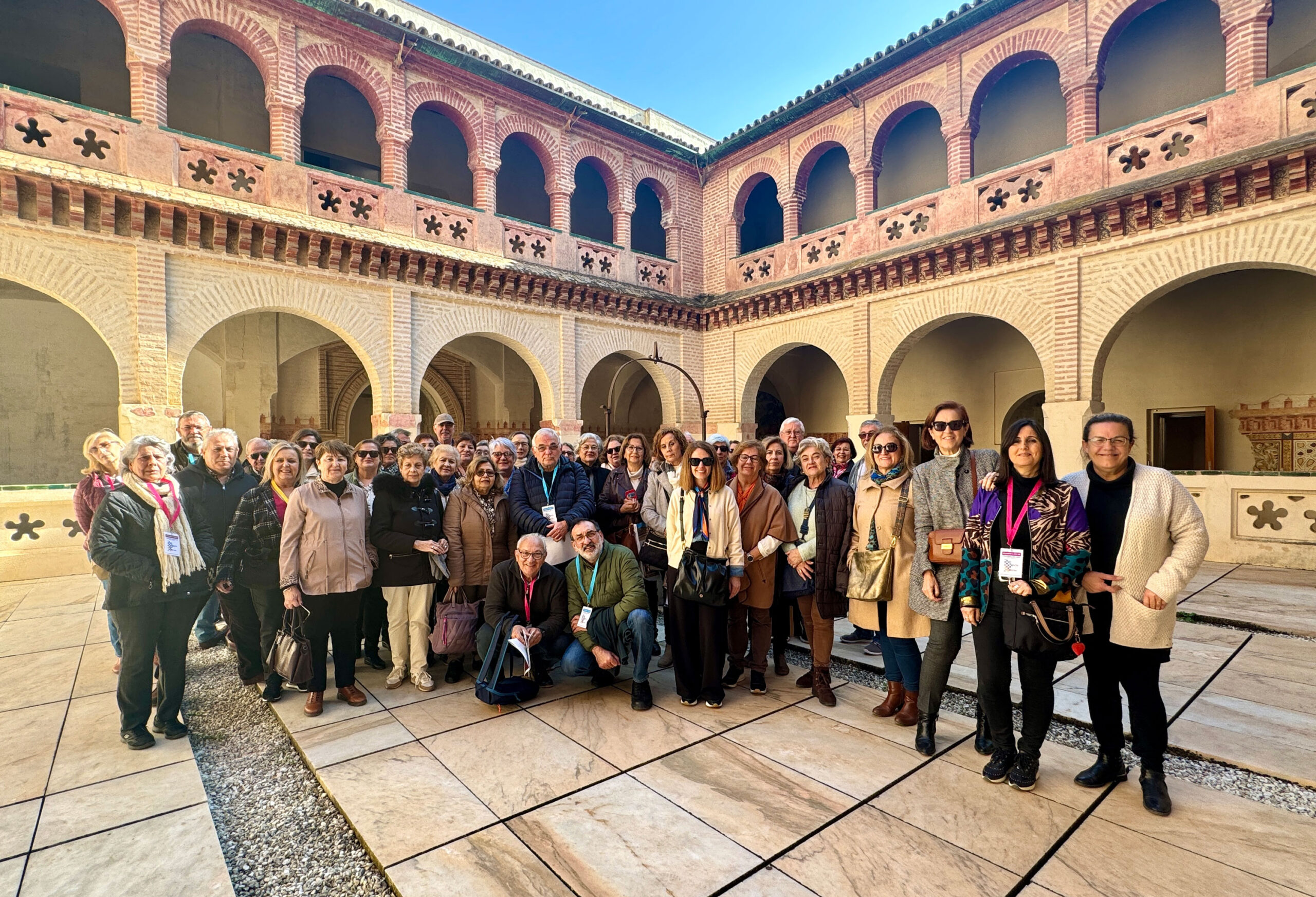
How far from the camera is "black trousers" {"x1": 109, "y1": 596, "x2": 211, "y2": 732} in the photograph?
3.58m

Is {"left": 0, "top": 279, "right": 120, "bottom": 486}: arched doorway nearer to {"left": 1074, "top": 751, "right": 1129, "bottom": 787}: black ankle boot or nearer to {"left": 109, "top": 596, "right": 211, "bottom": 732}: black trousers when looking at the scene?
{"left": 109, "top": 596, "right": 211, "bottom": 732}: black trousers

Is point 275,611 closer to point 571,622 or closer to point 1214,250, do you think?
point 571,622

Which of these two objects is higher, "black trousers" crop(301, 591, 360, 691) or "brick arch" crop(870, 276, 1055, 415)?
"brick arch" crop(870, 276, 1055, 415)

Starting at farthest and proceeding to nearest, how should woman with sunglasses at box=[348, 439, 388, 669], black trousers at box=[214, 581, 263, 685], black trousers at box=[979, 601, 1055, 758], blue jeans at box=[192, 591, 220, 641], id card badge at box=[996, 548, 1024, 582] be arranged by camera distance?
blue jeans at box=[192, 591, 220, 641]
woman with sunglasses at box=[348, 439, 388, 669]
black trousers at box=[214, 581, 263, 685]
black trousers at box=[979, 601, 1055, 758]
id card badge at box=[996, 548, 1024, 582]

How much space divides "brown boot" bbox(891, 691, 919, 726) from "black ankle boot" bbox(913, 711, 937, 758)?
0.97ft

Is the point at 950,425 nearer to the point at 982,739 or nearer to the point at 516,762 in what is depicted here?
the point at 982,739

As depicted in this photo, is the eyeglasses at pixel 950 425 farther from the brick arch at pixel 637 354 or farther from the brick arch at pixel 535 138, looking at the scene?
the brick arch at pixel 535 138

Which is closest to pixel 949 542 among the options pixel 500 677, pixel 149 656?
pixel 500 677

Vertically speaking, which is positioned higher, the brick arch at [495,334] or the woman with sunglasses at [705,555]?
the brick arch at [495,334]

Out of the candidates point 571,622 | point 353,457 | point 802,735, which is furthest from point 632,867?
point 353,457

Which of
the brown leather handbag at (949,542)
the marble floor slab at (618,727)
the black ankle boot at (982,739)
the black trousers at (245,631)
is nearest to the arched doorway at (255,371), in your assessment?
the black trousers at (245,631)

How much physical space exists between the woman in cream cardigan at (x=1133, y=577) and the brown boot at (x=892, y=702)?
1.11 m

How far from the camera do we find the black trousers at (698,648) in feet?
13.6

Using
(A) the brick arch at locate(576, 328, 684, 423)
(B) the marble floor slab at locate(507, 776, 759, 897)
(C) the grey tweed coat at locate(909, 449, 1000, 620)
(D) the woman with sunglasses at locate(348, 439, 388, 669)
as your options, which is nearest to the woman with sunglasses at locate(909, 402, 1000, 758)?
(C) the grey tweed coat at locate(909, 449, 1000, 620)
